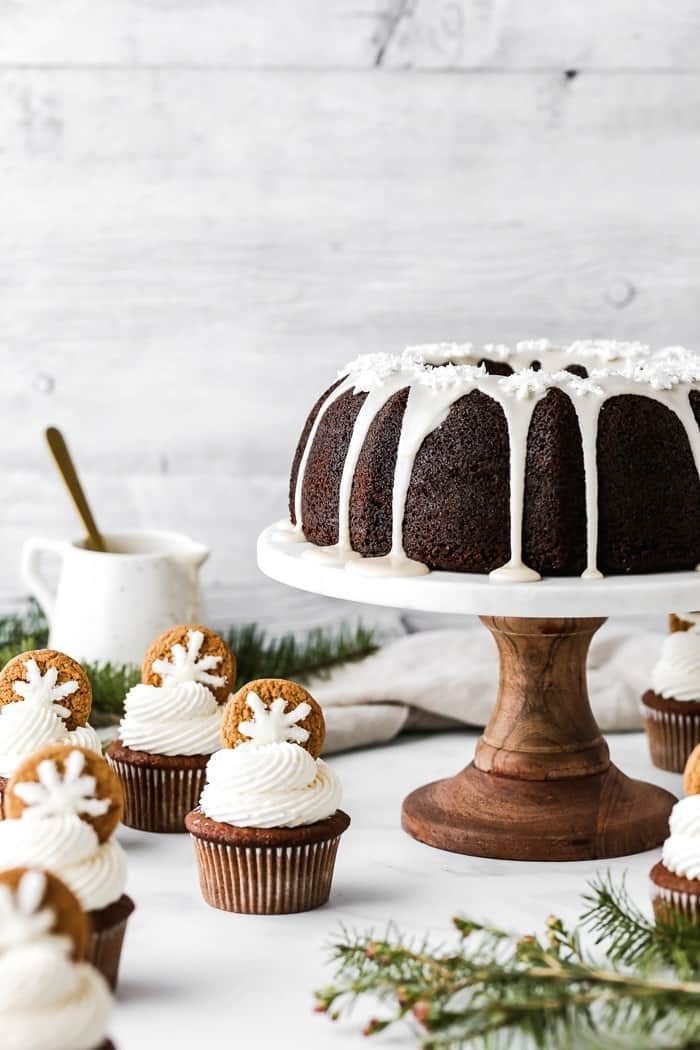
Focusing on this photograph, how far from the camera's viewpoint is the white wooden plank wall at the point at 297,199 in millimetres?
2439

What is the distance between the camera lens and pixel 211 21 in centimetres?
242

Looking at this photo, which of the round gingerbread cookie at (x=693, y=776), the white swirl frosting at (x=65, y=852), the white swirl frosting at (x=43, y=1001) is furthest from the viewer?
the round gingerbread cookie at (x=693, y=776)

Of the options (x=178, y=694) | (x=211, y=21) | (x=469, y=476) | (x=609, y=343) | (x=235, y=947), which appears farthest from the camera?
(x=211, y=21)

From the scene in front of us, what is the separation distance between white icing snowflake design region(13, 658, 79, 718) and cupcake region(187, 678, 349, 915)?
7.2 inches

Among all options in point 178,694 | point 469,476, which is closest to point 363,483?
point 469,476

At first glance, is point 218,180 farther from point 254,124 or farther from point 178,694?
point 178,694

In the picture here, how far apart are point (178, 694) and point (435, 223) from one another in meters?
1.16

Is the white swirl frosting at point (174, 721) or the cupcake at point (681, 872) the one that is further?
the white swirl frosting at point (174, 721)

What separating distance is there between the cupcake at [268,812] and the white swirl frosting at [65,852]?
21 cm

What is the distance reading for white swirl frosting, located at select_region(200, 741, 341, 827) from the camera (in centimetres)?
136

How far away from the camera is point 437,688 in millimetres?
1979

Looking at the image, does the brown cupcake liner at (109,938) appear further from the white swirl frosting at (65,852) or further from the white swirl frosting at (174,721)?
the white swirl frosting at (174,721)

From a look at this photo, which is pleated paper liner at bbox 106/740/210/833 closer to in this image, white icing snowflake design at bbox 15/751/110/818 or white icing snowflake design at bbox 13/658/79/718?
white icing snowflake design at bbox 13/658/79/718

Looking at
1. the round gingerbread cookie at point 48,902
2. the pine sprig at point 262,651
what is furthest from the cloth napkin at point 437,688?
the round gingerbread cookie at point 48,902
